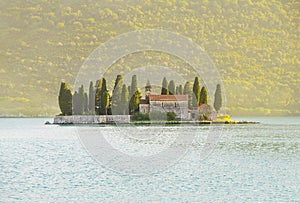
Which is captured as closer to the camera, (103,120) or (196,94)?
(103,120)

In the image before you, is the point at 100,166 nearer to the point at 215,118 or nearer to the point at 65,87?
the point at 65,87

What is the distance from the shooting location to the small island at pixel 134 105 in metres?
66.7

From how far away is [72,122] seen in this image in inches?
2840

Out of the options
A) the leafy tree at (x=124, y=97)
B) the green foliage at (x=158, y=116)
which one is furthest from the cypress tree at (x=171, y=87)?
the leafy tree at (x=124, y=97)

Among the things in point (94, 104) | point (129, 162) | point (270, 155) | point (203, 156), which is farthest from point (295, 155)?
point (94, 104)

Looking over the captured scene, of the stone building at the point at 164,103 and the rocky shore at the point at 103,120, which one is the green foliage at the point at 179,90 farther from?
the rocky shore at the point at 103,120

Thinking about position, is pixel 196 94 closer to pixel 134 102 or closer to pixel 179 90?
pixel 179 90

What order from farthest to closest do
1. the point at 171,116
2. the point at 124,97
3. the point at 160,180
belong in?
1. the point at 171,116
2. the point at 124,97
3. the point at 160,180

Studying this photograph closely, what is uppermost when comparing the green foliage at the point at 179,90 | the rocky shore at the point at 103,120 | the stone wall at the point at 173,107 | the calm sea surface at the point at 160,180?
the green foliage at the point at 179,90

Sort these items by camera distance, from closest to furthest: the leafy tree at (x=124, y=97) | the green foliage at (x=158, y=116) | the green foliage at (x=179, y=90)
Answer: the leafy tree at (x=124, y=97) < the green foliage at (x=158, y=116) < the green foliage at (x=179, y=90)

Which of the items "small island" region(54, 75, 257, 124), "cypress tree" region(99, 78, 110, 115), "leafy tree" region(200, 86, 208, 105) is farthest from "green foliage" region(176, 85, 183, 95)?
"cypress tree" region(99, 78, 110, 115)

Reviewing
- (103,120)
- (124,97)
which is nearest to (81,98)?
(103,120)

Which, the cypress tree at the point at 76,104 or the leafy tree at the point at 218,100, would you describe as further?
the leafy tree at the point at 218,100

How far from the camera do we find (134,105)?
66.8 meters
